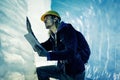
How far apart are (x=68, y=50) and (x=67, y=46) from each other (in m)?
0.05

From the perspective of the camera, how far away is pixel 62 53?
11.4 feet

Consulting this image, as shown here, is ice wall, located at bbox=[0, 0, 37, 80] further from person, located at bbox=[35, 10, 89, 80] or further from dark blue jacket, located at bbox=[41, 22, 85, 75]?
dark blue jacket, located at bbox=[41, 22, 85, 75]

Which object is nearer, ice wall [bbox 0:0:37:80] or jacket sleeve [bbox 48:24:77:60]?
jacket sleeve [bbox 48:24:77:60]

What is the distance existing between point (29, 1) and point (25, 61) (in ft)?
6.86

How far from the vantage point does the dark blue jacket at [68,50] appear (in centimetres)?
346

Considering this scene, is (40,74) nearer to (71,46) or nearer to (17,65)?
(71,46)

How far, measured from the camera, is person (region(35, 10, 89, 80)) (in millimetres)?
3469

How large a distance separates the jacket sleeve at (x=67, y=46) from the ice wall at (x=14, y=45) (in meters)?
3.43

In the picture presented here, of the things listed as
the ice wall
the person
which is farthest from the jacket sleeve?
the ice wall

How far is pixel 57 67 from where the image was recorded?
3826 millimetres

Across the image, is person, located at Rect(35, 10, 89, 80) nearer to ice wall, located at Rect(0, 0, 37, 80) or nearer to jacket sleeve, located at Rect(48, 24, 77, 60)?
jacket sleeve, located at Rect(48, 24, 77, 60)

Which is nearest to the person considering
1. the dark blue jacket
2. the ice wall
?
the dark blue jacket

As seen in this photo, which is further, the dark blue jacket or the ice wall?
the ice wall

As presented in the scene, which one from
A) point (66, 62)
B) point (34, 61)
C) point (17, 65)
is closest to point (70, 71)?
point (66, 62)
